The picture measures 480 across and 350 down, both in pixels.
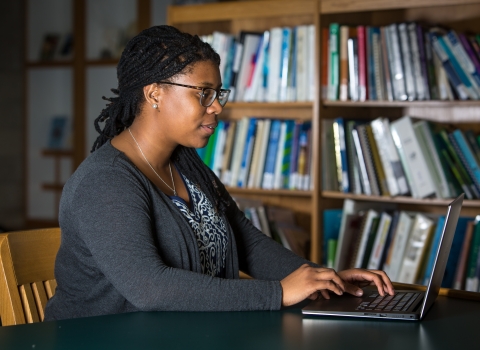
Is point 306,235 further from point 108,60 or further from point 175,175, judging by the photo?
point 108,60

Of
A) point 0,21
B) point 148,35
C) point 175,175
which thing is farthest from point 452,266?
point 0,21

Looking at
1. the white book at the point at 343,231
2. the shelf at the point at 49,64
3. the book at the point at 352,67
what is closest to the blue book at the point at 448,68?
the book at the point at 352,67

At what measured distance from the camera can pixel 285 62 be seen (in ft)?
10.0

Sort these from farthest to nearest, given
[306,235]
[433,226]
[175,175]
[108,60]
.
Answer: [108,60], [306,235], [433,226], [175,175]

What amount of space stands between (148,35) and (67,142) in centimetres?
385

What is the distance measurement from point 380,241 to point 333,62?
0.82 meters

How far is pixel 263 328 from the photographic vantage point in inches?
46.7

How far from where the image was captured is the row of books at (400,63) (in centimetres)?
272

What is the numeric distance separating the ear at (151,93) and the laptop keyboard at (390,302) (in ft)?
2.30

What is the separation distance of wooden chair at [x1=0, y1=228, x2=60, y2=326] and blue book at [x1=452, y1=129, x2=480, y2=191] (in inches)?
70.6

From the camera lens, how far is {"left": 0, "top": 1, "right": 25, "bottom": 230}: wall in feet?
17.7

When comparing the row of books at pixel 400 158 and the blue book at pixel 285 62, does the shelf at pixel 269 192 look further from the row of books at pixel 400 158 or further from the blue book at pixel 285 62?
the blue book at pixel 285 62

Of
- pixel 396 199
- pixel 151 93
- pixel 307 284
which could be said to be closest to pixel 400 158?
pixel 396 199

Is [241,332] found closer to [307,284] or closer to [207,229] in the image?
[307,284]
